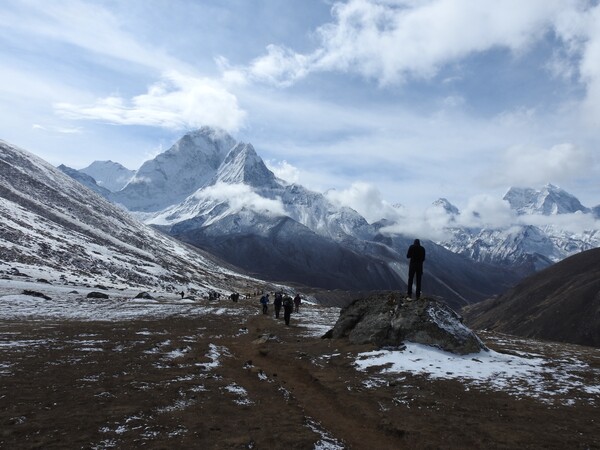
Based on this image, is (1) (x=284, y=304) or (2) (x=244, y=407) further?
(1) (x=284, y=304)

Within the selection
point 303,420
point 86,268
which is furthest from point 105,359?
point 86,268

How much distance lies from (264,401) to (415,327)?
44.6 ft

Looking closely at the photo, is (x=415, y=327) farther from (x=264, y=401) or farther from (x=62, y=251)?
(x=62, y=251)

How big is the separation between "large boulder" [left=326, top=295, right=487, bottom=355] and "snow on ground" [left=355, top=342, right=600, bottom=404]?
670 mm

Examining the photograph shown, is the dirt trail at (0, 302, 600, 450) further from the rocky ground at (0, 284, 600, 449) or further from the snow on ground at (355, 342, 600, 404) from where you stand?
the snow on ground at (355, 342, 600, 404)

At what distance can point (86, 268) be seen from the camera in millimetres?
132250

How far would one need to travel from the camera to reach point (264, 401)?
17531mm

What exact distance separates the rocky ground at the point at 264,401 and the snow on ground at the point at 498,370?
17 centimetres

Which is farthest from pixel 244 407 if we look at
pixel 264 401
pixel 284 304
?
pixel 284 304

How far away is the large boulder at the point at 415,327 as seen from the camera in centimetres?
2673

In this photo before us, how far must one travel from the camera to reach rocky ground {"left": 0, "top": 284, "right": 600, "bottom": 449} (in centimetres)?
1329

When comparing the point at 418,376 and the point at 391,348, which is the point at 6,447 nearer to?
the point at 418,376

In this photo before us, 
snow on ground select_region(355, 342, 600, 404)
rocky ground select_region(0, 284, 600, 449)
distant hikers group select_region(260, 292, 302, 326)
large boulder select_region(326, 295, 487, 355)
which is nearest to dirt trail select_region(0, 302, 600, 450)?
rocky ground select_region(0, 284, 600, 449)

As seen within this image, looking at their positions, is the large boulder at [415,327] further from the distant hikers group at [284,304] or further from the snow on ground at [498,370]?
the distant hikers group at [284,304]
